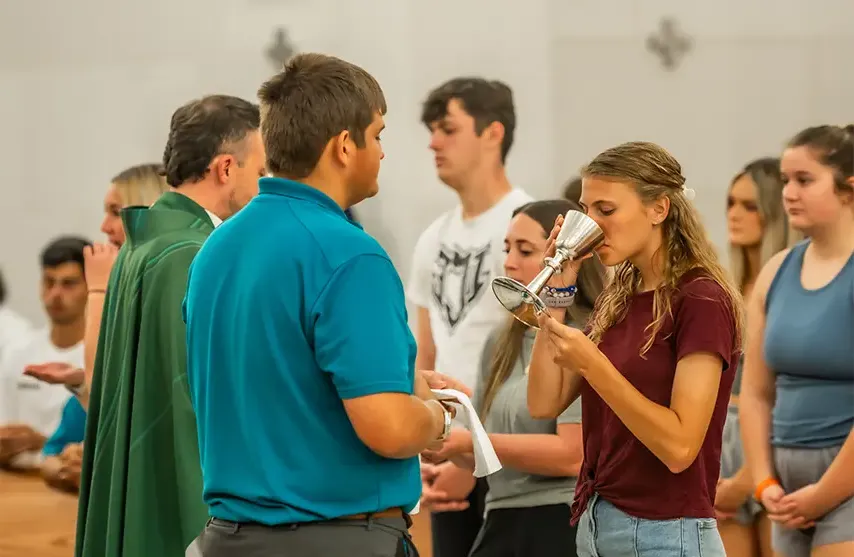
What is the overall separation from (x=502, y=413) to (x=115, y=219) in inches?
56.2

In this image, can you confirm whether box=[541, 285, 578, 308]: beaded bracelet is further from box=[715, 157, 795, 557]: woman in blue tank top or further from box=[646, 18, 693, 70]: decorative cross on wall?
box=[646, 18, 693, 70]: decorative cross on wall

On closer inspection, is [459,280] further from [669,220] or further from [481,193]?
[669,220]

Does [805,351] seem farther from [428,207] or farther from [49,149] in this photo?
[49,149]

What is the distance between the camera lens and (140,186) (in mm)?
3324

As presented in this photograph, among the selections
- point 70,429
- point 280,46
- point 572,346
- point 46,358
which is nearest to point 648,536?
point 572,346

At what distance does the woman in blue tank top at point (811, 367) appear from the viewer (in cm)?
284

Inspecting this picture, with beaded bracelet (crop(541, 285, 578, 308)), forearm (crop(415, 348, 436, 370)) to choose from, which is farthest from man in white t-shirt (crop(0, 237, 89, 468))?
beaded bracelet (crop(541, 285, 578, 308))

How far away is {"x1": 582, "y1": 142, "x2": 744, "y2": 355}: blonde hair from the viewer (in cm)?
205

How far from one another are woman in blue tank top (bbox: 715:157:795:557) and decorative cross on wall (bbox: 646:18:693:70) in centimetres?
166

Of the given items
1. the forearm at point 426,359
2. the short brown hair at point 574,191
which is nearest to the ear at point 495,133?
the short brown hair at point 574,191

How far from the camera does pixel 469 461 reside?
110 inches

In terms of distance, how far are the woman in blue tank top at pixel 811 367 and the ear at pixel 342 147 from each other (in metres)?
1.51

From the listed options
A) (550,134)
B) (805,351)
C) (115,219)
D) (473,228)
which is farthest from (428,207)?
(805,351)

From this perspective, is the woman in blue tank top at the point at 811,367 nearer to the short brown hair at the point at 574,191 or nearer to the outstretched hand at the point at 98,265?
the short brown hair at the point at 574,191
